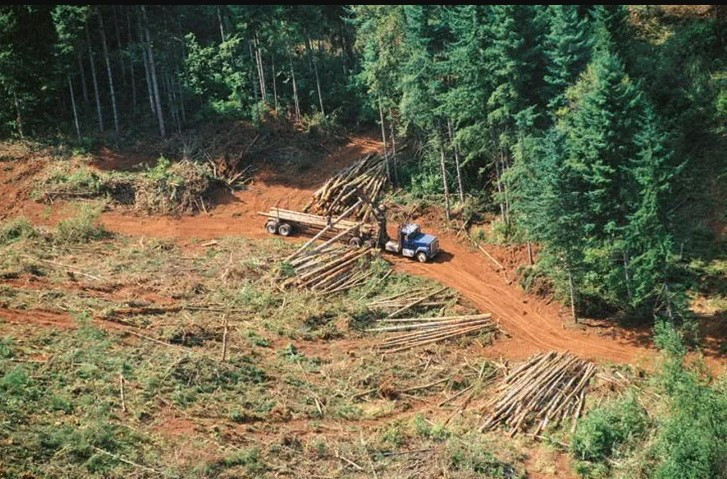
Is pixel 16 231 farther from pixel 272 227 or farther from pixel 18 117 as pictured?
pixel 272 227

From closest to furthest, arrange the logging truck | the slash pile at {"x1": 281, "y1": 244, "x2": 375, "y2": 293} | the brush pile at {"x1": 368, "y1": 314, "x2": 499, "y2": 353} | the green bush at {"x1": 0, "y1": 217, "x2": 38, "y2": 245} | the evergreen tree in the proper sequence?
the brush pile at {"x1": 368, "y1": 314, "x2": 499, "y2": 353}
the slash pile at {"x1": 281, "y1": 244, "x2": 375, "y2": 293}
the green bush at {"x1": 0, "y1": 217, "x2": 38, "y2": 245}
the evergreen tree
the logging truck

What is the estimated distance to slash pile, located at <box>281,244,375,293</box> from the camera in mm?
28625

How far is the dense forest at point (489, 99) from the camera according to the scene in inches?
1045

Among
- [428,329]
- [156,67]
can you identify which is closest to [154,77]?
[156,67]

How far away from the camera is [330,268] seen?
96.6ft

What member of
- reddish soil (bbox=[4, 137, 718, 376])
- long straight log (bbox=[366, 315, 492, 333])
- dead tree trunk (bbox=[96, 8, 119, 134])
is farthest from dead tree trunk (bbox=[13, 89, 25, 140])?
long straight log (bbox=[366, 315, 492, 333])

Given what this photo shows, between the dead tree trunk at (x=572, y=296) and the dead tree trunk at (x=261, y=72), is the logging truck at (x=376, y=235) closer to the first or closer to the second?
the dead tree trunk at (x=572, y=296)

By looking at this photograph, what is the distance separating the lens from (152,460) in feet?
57.3

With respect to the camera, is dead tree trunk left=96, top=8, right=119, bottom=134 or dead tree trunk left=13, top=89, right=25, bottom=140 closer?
dead tree trunk left=13, top=89, right=25, bottom=140

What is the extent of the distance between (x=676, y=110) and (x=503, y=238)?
35.3 ft

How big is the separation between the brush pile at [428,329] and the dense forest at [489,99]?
3863 mm

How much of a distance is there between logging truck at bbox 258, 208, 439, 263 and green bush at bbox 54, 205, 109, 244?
28.7 feet

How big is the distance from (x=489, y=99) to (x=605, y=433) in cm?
1685

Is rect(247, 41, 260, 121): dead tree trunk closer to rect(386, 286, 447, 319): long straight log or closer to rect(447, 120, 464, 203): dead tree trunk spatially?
rect(447, 120, 464, 203): dead tree trunk
